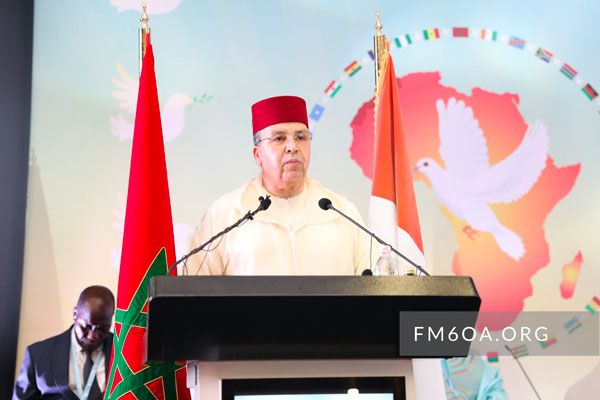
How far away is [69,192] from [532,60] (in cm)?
308

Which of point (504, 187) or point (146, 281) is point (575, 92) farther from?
point (146, 281)

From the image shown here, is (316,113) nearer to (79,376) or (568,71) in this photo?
(568,71)

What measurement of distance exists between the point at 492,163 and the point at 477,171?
0.11m

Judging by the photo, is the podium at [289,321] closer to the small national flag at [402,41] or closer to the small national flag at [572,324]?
the small national flag at [572,324]

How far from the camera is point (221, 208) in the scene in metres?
3.13

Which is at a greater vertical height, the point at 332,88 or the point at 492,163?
the point at 332,88

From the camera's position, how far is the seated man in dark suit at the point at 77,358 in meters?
4.39

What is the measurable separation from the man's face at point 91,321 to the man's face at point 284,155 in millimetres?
1728

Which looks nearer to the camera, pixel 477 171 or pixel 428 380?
pixel 428 380

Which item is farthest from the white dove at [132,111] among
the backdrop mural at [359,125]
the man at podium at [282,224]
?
the man at podium at [282,224]

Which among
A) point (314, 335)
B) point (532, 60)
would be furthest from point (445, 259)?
point (314, 335)

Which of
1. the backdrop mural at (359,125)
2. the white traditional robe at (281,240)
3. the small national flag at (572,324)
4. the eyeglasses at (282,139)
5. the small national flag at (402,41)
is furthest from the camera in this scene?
the small national flag at (402,41)

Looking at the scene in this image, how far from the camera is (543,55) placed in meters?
5.21

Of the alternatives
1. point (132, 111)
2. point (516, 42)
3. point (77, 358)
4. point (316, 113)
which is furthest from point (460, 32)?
point (77, 358)
